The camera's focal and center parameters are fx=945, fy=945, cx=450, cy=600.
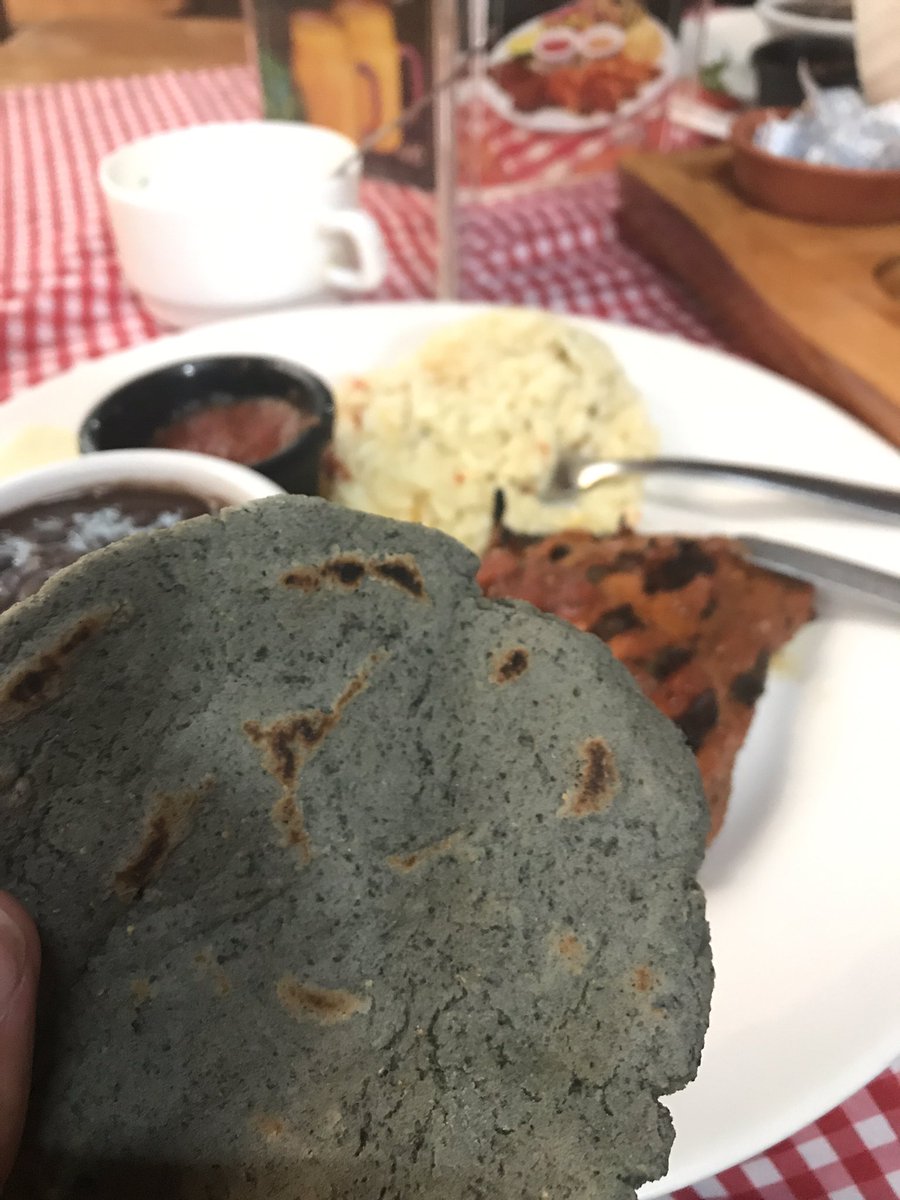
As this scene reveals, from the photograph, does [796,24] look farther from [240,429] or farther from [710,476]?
[240,429]

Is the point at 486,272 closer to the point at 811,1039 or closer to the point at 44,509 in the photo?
the point at 44,509

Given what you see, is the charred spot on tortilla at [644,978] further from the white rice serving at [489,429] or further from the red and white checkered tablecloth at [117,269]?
the red and white checkered tablecloth at [117,269]

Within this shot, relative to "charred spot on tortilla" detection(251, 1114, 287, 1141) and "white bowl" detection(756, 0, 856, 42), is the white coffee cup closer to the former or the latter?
"white bowl" detection(756, 0, 856, 42)

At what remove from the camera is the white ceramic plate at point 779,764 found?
845 millimetres

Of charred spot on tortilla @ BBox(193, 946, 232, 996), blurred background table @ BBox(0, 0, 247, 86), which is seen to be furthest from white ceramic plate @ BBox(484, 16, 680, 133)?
charred spot on tortilla @ BBox(193, 946, 232, 996)

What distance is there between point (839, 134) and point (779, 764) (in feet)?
5.89

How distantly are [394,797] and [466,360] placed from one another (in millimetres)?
1207

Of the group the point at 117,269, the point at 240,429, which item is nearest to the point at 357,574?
the point at 240,429

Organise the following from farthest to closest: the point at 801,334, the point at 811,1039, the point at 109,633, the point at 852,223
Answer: the point at 852,223 → the point at 801,334 → the point at 811,1039 → the point at 109,633

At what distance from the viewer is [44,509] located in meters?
1.25

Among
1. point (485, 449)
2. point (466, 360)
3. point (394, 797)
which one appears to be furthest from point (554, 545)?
point (394, 797)

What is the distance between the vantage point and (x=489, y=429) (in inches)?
63.9

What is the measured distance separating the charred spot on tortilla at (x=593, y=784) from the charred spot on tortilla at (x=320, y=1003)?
19 centimetres

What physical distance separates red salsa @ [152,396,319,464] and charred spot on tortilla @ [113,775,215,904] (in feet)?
3.05
